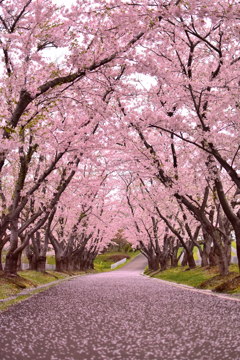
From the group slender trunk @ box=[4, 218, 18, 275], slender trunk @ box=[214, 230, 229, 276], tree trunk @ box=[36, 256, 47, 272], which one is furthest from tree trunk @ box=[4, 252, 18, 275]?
slender trunk @ box=[214, 230, 229, 276]

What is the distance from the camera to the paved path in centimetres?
588

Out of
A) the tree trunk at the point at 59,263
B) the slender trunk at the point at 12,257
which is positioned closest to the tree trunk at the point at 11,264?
the slender trunk at the point at 12,257

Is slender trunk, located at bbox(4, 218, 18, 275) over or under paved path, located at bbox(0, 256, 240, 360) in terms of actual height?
over

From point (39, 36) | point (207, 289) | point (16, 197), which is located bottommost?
point (207, 289)

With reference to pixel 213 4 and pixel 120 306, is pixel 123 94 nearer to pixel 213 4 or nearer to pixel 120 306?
pixel 213 4

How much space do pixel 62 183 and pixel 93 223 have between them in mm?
27474

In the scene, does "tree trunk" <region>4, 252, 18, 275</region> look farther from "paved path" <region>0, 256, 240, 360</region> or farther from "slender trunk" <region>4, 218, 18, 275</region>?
"paved path" <region>0, 256, 240, 360</region>

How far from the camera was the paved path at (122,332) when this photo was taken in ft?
19.3

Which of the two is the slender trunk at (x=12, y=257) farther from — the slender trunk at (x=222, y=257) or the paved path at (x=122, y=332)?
A: the slender trunk at (x=222, y=257)

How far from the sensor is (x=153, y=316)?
9.78 meters

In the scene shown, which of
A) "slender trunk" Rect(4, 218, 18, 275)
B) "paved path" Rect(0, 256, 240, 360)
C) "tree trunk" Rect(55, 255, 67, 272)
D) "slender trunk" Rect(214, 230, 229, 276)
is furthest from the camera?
"tree trunk" Rect(55, 255, 67, 272)

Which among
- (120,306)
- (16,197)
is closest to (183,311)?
(120,306)

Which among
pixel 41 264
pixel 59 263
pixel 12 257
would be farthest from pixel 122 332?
pixel 59 263

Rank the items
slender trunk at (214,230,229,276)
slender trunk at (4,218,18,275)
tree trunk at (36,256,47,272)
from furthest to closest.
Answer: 1. tree trunk at (36,256,47,272)
2. slender trunk at (4,218,18,275)
3. slender trunk at (214,230,229,276)
